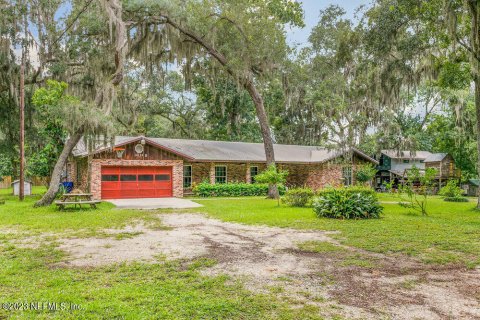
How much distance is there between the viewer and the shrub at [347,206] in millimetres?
10930

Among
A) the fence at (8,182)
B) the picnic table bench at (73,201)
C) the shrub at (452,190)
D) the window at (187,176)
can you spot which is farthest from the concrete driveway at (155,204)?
the fence at (8,182)

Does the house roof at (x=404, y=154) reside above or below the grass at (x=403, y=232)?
above

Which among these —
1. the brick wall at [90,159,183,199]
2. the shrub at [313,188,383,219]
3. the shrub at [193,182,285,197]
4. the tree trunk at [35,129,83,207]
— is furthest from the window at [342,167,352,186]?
the tree trunk at [35,129,83,207]

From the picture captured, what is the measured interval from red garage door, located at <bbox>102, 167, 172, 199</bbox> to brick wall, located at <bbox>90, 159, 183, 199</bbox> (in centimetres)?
25

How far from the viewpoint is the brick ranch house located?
18.3 metres

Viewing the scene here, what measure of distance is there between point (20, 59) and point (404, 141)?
27.4 m

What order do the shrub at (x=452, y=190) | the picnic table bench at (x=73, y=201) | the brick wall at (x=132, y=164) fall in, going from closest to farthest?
the picnic table bench at (x=73, y=201) → the brick wall at (x=132, y=164) → the shrub at (x=452, y=190)

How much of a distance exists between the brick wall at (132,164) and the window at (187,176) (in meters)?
0.72

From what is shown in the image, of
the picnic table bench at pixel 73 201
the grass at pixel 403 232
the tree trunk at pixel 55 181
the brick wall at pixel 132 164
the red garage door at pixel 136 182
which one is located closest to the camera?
the grass at pixel 403 232

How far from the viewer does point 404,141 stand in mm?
29719

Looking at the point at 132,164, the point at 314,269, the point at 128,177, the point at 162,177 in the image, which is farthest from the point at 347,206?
the point at 128,177

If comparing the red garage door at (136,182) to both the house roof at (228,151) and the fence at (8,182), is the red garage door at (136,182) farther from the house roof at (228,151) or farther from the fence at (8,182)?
the fence at (8,182)

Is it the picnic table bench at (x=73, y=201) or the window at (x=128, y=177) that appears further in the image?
the window at (x=128, y=177)

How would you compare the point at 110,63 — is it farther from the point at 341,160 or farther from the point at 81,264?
the point at 341,160
